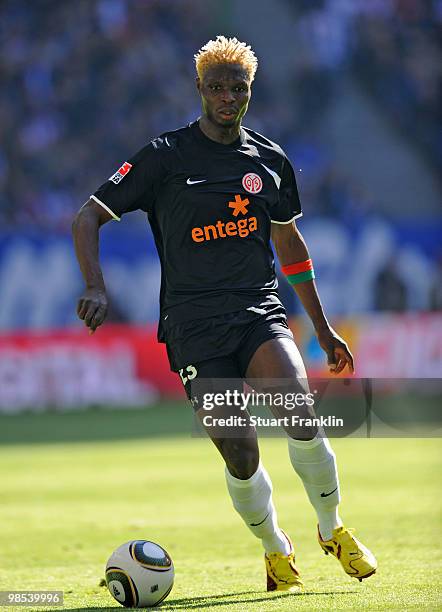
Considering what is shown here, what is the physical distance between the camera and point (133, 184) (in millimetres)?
5000

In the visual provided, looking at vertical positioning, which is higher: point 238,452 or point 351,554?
point 238,452

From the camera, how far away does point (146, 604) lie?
479 cm

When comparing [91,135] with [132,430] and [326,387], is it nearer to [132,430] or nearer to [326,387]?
Result: [132,430]

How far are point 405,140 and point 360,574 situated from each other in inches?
718

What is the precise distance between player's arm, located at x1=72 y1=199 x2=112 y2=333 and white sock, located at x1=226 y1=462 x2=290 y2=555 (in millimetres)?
1040

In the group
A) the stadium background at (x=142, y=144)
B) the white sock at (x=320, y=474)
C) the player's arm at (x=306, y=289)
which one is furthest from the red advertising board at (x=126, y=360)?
the white sock at (x=320, y=474)

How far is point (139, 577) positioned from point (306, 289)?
1.64 meters

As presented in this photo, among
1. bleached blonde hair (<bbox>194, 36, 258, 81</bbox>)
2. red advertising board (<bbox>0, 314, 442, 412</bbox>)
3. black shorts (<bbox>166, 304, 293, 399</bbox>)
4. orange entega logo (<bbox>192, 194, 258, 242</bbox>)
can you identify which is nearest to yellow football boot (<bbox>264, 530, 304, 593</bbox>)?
black shorts (<bbox>166, 304, 293, 399</bbox>)

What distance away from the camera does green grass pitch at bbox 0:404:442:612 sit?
502 cm

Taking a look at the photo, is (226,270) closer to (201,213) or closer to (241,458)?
(201,213)

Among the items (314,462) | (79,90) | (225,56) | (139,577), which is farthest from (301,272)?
(79,90)

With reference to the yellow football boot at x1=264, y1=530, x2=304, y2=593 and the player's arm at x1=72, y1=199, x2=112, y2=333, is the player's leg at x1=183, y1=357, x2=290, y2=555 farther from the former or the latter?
the player's arm at x1=72, y1=199, x2=112, y2=333

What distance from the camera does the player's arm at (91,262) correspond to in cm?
456

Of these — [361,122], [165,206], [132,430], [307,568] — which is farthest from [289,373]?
[361,122]
